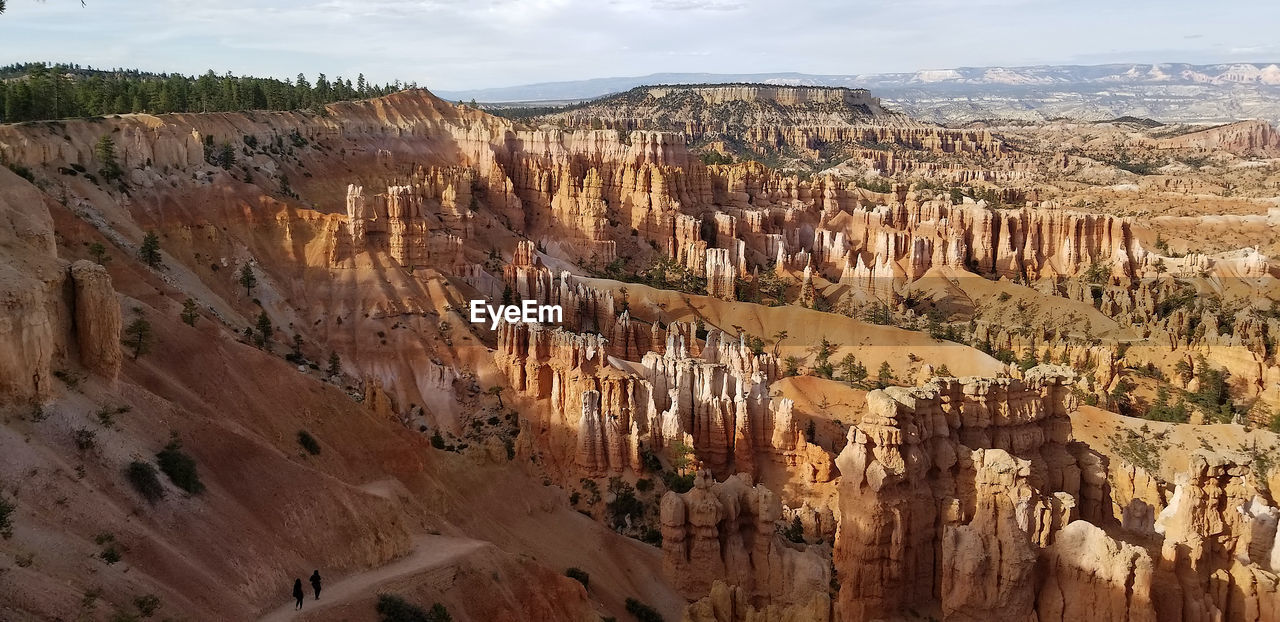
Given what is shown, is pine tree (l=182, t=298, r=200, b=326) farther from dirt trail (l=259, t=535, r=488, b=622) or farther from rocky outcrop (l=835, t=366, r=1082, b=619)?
rocky outcrop (l=835, t=366, r=1082, b=619)

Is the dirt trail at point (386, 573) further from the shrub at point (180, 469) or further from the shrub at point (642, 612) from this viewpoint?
the shrub at point (642, 612)

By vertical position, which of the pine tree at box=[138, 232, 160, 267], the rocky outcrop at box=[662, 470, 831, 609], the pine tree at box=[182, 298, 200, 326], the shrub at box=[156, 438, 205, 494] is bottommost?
the rocky outcrop at box=[662, 470, 831, 609]

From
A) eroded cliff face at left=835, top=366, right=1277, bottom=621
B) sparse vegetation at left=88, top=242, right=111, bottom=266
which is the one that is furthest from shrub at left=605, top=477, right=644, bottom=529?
sparse vegetation at left=88, top=242, right=111, bottom=266

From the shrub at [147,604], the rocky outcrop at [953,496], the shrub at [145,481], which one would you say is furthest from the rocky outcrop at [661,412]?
the shrub at [147,604]

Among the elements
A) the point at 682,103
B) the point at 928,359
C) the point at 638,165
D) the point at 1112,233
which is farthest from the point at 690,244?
the point at 682,103

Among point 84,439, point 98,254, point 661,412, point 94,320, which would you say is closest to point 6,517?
point 84,439

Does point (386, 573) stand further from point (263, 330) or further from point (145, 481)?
point (263, 330)
